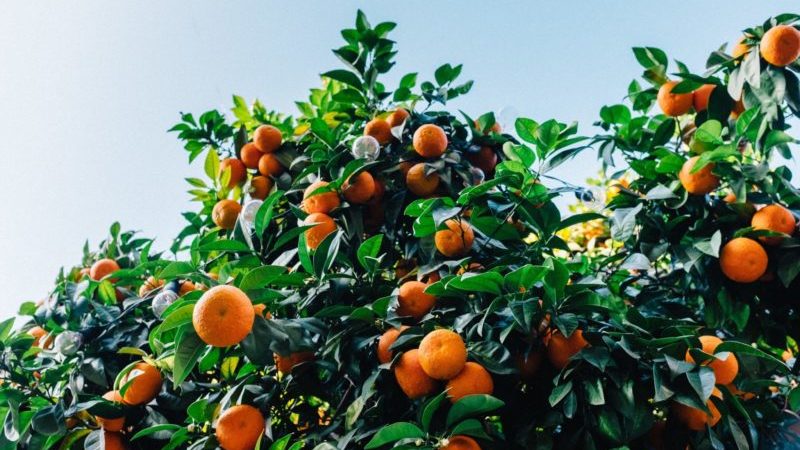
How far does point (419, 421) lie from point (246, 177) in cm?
144

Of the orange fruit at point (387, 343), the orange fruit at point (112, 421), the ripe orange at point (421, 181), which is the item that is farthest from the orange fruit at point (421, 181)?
the orange fruit at point (112, 421)

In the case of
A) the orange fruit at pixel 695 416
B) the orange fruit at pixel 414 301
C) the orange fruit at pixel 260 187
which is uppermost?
the orange fruit at pixel 260 187

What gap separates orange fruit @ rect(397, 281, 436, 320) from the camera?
1.54 meters

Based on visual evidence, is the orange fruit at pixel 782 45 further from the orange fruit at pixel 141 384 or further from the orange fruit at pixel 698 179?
the orange fruit at pixel 141 384

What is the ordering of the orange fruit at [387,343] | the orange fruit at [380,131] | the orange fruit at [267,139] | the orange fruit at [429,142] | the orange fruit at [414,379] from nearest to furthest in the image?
the orange fruit at [414,379]
the orange fruit at [387,343]
the orange fruit at [429,142]
the orange fruit at [380,131]
the orange fruit at [267,139]

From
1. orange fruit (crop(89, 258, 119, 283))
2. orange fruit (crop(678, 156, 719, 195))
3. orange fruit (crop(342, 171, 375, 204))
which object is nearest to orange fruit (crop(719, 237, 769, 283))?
orange fruit (crop(678, 156, 719, 195))

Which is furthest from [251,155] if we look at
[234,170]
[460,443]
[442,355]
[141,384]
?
[460,443]

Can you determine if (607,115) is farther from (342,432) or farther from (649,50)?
(342,432)

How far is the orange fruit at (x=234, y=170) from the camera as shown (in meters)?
2.34

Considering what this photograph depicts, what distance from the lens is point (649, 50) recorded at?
82.2 inches

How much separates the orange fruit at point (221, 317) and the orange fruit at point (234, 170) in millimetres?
1149

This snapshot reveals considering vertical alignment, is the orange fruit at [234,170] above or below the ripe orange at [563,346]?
above

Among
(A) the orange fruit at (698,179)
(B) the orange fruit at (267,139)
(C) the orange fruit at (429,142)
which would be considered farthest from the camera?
(B) the orange fruit at (267,139)

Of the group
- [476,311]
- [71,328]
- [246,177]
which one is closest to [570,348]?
[476,311]
